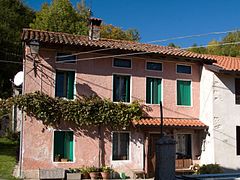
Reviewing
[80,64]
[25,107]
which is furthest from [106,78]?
[25,107]

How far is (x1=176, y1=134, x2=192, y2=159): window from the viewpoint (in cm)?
2042

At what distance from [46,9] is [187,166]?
2465cm

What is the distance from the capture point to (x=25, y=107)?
17.1 m

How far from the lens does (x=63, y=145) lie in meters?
17.9

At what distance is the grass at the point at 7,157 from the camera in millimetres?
17484

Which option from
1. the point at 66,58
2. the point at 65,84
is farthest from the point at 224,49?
the point at 65,84

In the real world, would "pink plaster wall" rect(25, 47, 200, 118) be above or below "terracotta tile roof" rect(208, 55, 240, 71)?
below

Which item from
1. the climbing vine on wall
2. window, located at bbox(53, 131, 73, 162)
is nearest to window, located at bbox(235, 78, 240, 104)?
the climbing vine on wall

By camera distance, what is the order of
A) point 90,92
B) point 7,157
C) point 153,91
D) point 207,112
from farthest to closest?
point 7,157 < point 207,112 < point 153,91 < point 90,92

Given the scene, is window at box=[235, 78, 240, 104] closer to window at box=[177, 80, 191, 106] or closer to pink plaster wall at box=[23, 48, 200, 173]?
pink plaster wall at box=[23, 48, 200, 173]

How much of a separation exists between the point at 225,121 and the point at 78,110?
26.9 feet

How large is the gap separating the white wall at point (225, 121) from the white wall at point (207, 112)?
0.22 m

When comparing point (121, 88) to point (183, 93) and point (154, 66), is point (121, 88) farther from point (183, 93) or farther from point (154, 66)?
point (183, 93)

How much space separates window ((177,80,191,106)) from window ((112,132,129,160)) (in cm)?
382
